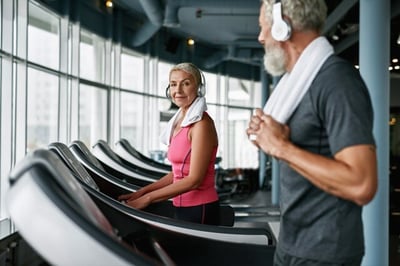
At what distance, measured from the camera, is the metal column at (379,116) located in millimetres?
3975

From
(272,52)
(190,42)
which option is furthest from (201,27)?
(272,52)

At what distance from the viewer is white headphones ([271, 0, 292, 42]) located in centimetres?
120

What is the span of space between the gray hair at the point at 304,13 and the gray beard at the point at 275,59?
8 centimetres

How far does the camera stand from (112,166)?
4.32 meters

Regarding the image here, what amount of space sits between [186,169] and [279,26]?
134cm

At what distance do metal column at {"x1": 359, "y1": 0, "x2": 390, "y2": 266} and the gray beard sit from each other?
2.94m

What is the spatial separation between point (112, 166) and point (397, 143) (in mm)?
6913

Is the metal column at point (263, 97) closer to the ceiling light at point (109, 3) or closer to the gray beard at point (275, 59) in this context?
the ceiling light at point (109, 3)

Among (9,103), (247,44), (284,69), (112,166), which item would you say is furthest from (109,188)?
(247,44)

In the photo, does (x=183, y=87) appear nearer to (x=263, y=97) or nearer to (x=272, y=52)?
(x=272, y=52)

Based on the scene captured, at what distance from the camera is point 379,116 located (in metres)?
4.00

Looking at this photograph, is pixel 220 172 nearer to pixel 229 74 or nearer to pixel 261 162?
pixel 261 162

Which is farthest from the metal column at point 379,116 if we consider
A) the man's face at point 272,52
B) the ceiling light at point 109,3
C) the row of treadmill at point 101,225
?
the ceiling light at point 109,3

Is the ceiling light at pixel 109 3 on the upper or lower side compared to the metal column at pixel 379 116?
upper
